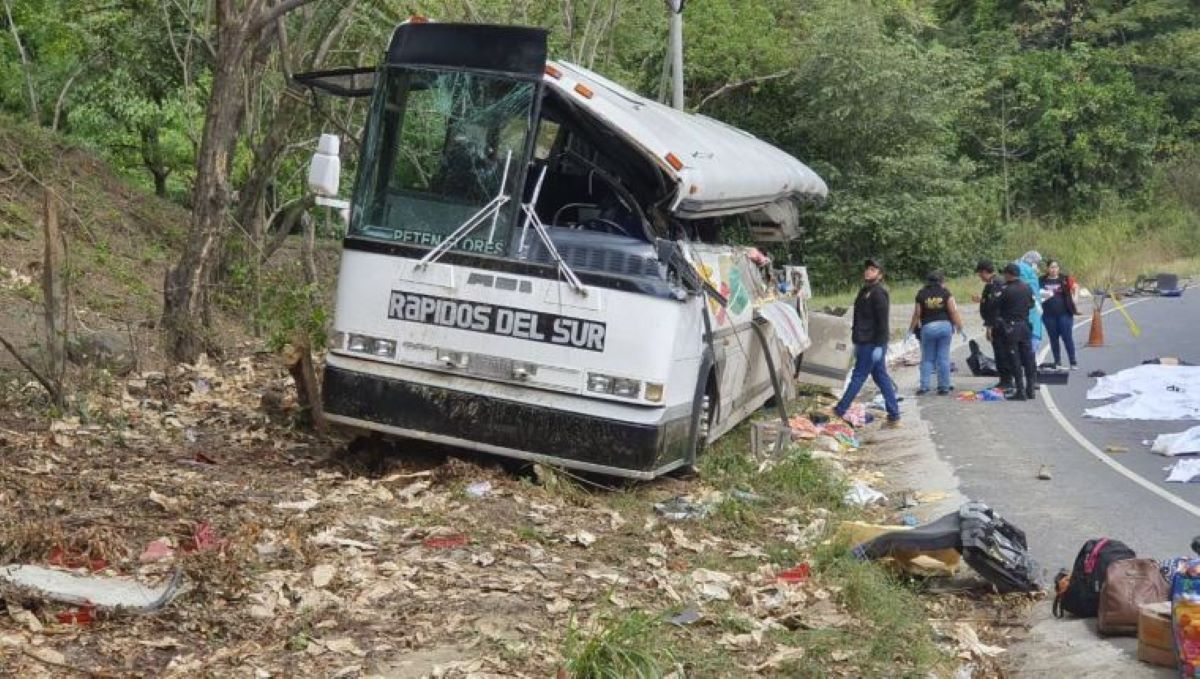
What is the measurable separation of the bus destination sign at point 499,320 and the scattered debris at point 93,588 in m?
3.98

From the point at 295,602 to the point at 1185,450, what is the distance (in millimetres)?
10235

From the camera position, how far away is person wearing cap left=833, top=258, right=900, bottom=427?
56.0ft

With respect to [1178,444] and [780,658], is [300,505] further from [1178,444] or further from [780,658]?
[1178,444]

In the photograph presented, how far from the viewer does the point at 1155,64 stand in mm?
54812

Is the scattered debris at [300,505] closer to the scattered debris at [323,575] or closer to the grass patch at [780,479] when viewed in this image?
the scattered debris at [323,575]

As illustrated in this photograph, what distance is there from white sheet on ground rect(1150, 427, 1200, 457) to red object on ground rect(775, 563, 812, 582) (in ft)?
22.5

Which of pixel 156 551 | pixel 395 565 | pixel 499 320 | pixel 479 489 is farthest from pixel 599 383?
pixel 156 551

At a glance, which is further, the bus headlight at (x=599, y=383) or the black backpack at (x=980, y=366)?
the black backpack at (x=980, y=366)

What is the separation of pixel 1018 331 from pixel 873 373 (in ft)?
9.46

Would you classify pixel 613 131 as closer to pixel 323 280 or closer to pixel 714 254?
pixel 714 254

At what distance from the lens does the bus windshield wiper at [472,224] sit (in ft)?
36.3

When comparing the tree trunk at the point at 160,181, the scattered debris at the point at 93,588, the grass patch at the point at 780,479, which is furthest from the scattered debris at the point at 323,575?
the tree trunk at the point at 160,181

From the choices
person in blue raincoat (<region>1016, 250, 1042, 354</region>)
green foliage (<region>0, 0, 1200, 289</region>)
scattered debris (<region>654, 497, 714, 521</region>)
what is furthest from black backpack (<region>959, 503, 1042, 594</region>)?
person in blue raincoat (<region>1016, 250, 1042, 354</region>)

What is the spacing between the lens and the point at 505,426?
35.7ft
